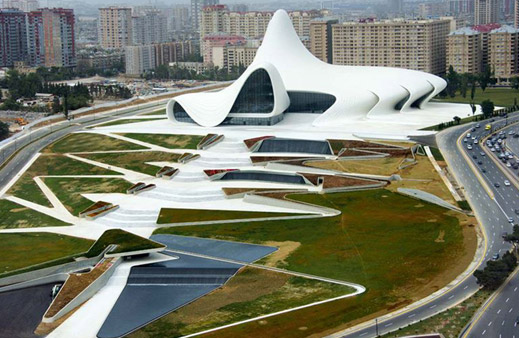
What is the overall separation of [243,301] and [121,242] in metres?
7.76

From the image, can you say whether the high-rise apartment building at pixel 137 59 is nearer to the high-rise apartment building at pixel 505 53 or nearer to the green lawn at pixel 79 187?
the high-rise apartment building at pixel 505 53

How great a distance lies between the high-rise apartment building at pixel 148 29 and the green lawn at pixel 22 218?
378ft

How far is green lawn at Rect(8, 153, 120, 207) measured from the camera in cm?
4575

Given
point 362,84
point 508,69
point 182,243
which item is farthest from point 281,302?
point 508,69

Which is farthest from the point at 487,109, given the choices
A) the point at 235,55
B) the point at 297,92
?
the point at 235,55

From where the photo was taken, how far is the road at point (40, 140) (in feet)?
168

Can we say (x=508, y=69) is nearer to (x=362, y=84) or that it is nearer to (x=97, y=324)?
(x=362, y=84)

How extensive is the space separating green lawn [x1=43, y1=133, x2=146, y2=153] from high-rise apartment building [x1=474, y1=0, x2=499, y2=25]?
102m

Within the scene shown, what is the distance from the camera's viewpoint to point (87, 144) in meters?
56.5

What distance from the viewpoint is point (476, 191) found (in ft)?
138

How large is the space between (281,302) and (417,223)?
34.7ft

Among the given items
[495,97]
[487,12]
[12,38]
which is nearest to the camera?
[495,97]

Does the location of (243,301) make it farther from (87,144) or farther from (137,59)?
(137,59)

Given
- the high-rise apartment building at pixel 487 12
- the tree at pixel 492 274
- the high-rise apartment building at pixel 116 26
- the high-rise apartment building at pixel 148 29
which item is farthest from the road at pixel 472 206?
the high-rise apartment building at pixel 148 29
